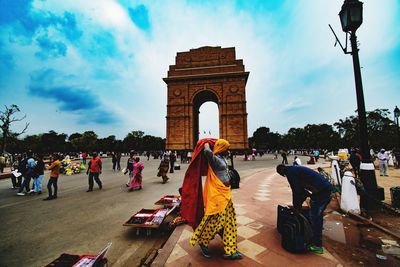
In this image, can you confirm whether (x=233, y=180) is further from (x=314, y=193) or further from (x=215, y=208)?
(x=314, y=193)

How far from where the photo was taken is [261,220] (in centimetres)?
427

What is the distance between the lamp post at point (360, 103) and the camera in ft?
15.3

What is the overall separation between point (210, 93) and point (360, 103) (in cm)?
3288

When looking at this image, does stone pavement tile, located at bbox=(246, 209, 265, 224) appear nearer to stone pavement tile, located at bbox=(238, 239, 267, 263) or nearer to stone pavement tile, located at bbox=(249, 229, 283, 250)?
stone pavement tile, located at bbox=(249, 229, 283, 250)

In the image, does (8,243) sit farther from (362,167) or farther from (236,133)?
(236,133)

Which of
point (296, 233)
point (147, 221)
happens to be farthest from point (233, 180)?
point (147, 221)

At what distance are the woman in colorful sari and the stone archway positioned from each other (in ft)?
101

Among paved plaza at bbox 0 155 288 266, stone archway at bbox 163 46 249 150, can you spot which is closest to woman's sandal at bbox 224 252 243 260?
paved plaza at bbox 0 155 288 266

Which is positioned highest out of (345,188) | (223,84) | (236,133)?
(223,84)

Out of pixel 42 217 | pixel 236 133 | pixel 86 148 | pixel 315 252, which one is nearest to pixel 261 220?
pixel 315 252

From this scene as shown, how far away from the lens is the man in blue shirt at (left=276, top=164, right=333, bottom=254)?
2.98 metres

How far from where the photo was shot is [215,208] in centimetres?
272

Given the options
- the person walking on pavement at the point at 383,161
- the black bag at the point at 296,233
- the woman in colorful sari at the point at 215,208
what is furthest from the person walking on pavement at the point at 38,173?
the person walking on pavement at the point at 383,161

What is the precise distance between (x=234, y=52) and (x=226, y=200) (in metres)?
37.2
